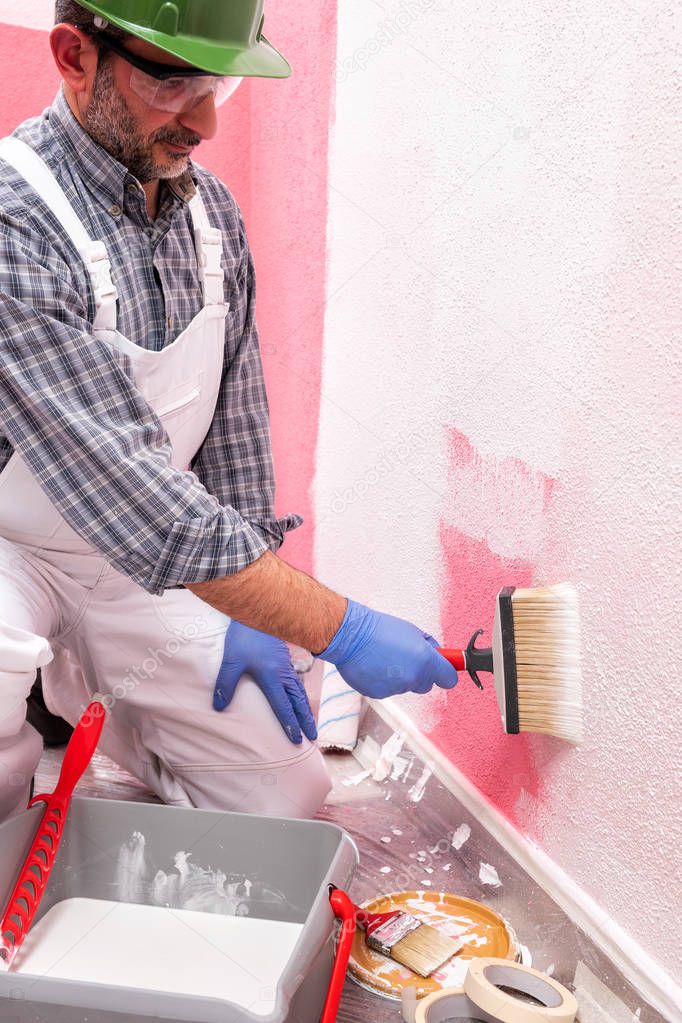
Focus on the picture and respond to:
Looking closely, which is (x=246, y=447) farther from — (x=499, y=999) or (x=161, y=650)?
(x=499, y=999)

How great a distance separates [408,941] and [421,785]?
38cm

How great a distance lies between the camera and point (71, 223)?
4.31 ft

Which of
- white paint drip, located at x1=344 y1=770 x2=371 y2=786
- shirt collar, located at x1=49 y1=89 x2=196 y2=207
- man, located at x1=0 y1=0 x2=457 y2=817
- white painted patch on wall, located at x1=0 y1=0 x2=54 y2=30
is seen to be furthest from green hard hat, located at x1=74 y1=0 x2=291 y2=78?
white paint drip, located at x1=344 y1=770 x2=371 y2=786

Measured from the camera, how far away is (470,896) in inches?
58.6

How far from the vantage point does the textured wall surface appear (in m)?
1.10

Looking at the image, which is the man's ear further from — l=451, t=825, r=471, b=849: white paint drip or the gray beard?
l=451, t=825, r=471, b=849: white paint drip

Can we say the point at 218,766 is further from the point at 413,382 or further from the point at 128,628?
the point at 413,382

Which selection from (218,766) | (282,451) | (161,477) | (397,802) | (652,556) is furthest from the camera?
(282,451)

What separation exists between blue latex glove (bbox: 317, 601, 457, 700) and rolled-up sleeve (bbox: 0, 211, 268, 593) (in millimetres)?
183

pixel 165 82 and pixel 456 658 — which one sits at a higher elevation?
pixel 165 82

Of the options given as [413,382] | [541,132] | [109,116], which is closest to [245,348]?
[413,382]

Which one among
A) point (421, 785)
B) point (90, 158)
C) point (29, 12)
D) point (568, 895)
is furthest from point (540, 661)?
point (29, 12)

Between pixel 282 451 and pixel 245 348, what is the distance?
680mm

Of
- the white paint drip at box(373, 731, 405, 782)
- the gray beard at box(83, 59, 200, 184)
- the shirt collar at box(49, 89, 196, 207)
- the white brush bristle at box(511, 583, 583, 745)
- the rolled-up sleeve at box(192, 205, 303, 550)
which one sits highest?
the gray beard at box(83, 59, 200, 184)
